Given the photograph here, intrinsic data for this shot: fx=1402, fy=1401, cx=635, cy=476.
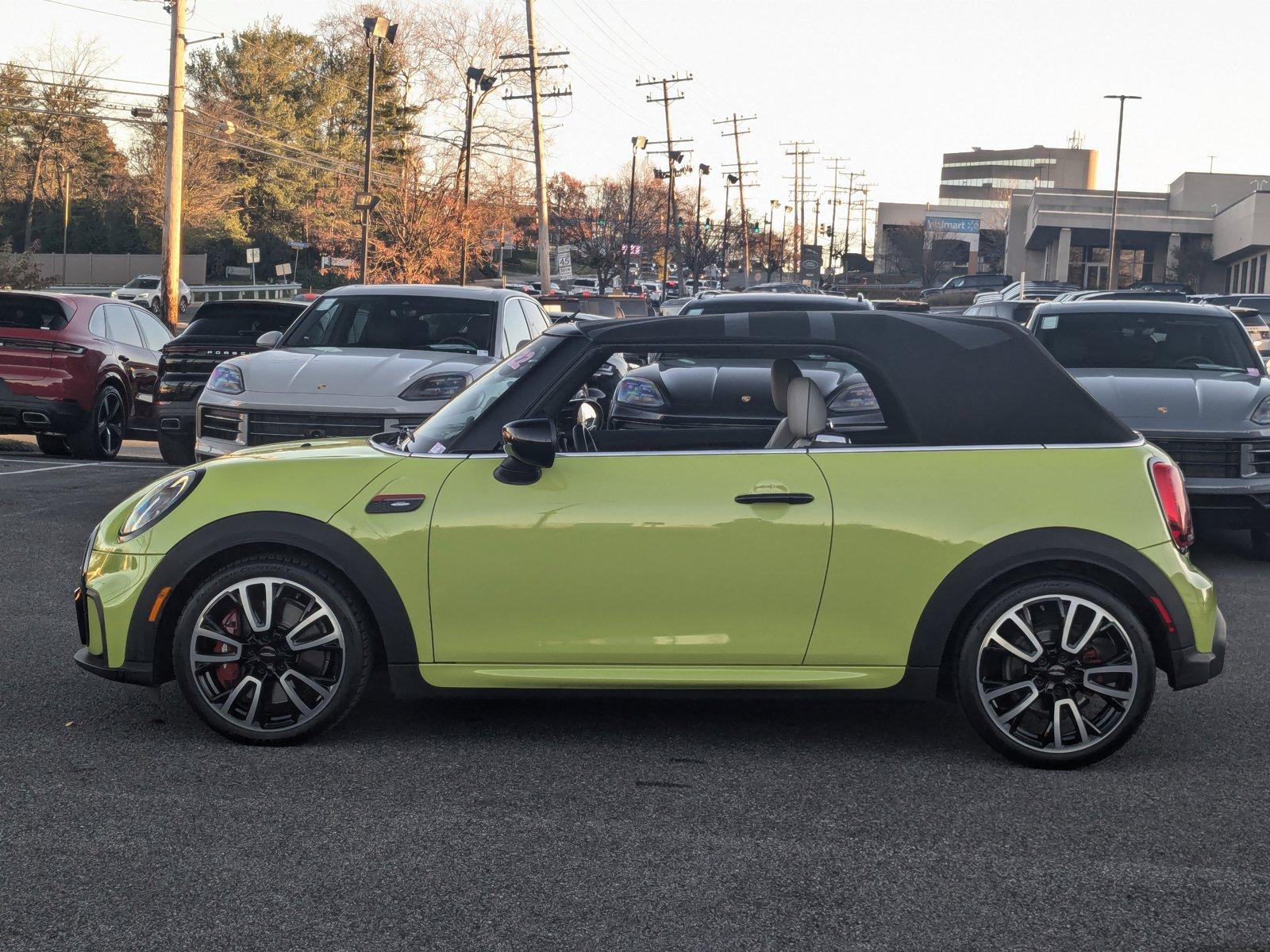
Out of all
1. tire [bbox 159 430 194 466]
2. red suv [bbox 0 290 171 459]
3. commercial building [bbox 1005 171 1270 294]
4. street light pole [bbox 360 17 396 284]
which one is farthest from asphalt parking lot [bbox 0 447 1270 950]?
commercial building [bbox 1005 171 1270 294]

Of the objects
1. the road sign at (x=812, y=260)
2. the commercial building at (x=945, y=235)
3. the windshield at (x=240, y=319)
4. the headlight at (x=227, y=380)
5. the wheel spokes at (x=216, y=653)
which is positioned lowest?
the wheel spokes at (x=216, y=653)

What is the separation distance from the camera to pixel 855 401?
19.4ft

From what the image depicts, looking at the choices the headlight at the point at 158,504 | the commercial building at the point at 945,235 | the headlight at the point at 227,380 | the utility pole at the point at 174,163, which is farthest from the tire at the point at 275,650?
the commercial building at the point at 945,235

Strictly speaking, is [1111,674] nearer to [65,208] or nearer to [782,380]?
[782,380]

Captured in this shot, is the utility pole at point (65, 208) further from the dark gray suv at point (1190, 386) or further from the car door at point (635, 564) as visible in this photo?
the car door at point (635, 564)

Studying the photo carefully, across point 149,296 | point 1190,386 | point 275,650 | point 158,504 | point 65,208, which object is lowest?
point 275,650

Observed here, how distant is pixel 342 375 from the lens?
389 inches

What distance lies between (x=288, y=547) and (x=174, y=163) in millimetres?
25633

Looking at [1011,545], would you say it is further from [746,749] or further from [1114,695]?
[746,749]

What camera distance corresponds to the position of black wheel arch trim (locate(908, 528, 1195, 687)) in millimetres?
4695

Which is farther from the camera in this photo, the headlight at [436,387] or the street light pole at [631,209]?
the street light pole at [631,209]

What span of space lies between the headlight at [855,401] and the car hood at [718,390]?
7.36 feet

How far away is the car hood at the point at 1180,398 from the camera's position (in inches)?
359

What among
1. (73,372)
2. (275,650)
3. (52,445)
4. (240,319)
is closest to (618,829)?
(275,650)
